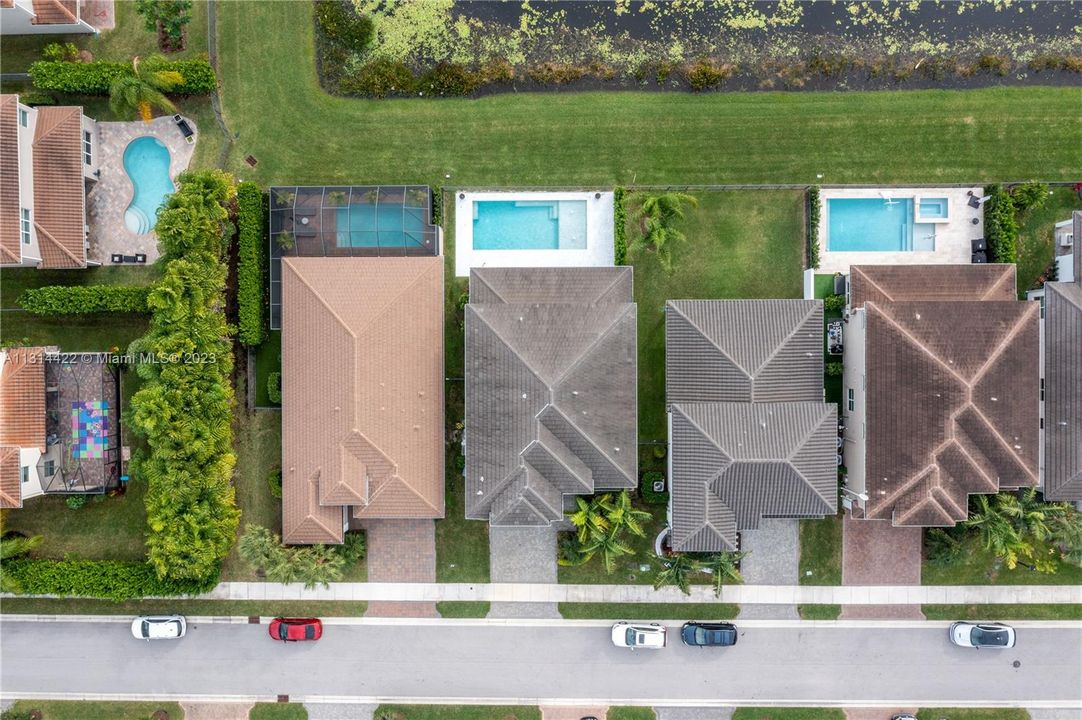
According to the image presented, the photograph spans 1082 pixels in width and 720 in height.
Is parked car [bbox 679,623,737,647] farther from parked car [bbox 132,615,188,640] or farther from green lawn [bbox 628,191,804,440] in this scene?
parked car [bbox 132,615,188,640]

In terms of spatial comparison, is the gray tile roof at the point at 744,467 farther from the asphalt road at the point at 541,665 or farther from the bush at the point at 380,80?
the bush at the point at 380,80

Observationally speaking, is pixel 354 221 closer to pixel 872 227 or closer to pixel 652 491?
pixel 652 491

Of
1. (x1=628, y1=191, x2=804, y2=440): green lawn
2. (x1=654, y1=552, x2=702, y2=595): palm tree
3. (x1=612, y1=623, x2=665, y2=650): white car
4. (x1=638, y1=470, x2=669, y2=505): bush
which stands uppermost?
(x1=628, y1=191, x2=804, y2=440): green lawn

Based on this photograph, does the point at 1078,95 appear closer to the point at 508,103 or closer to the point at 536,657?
the point at 508,103

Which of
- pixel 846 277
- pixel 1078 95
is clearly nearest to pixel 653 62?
pixel 846 277

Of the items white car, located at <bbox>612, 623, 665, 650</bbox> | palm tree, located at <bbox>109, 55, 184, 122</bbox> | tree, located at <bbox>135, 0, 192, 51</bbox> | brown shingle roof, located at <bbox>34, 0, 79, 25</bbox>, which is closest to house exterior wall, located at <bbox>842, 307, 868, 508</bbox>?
white car, located at <bbox>612, 623, 665, 650</bbox>

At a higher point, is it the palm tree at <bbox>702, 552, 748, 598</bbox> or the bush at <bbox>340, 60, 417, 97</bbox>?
the bush at <bbox>340, 60, 417, 97</bbox>

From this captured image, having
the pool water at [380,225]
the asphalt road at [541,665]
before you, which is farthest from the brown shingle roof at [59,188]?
the asphalt road at [541,665]
